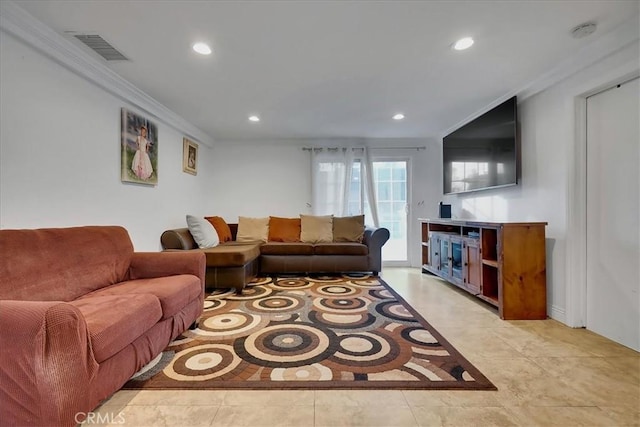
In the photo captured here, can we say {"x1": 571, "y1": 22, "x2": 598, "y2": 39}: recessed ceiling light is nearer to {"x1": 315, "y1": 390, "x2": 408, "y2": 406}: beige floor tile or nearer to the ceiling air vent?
{"x1": 315, "y1": 390, "x2": 408, "y2": 406}: beige floor tile

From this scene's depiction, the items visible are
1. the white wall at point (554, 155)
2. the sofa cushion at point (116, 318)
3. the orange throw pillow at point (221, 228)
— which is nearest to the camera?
the sofa cushion at point (116, 318)

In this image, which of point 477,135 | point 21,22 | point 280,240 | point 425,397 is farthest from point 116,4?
point 477,135

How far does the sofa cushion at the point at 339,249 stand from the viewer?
381cm

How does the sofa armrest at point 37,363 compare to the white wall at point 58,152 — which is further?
the white wall at point 58,152

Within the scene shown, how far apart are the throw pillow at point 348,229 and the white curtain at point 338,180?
0.37 metres

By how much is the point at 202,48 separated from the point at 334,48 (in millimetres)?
969

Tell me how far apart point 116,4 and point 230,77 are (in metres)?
0.98

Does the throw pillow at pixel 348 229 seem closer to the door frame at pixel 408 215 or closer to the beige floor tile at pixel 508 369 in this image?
the door frame at pixel 408 215

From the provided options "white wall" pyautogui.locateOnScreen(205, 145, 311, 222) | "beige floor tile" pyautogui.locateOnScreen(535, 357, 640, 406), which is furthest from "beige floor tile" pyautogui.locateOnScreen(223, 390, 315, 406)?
"white wall" pyautogui.locateOnScreen(205, 145, 311, 222)

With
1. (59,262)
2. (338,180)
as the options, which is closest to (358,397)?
(59,262)

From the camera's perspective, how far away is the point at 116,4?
1.59m

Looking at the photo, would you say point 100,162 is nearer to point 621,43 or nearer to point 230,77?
point 230,77

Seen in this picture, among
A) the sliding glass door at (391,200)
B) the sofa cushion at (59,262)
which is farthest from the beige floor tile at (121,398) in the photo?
the sliding glass door at (391,200)

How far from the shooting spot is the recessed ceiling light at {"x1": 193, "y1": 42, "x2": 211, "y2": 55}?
1994 mm
